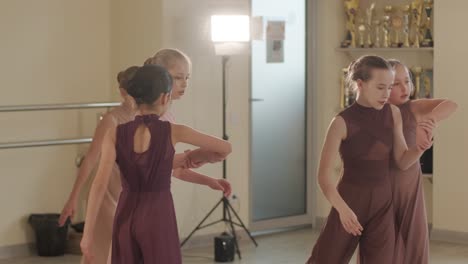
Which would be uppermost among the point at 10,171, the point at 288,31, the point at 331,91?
the point at 288,31

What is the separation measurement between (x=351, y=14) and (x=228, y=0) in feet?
3.95

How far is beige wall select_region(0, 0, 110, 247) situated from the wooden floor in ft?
1.48

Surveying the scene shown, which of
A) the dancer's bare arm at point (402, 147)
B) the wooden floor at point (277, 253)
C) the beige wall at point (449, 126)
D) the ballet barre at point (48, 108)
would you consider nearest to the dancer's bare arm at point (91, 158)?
the dancer's bare arm at point (402, 147)

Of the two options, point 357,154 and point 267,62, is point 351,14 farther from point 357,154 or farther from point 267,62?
point 357,154

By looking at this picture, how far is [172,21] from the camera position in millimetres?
7125

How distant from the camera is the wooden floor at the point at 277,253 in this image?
269 inches

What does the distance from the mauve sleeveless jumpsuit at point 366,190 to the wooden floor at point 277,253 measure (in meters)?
Answer: 2.59

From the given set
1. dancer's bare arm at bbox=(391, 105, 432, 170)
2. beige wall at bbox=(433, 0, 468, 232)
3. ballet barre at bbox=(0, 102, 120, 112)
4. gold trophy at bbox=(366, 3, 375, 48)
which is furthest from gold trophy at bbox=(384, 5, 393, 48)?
dancer's bare arm at bbox=(391, 105, 432, 170)

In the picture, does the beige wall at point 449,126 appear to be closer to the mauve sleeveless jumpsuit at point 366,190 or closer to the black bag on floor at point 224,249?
the black bag on floor at point 224,249

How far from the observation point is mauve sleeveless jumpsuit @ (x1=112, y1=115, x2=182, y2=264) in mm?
3453

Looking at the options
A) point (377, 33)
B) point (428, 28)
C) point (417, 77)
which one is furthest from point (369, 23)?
point (417, 77)

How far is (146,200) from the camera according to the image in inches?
137

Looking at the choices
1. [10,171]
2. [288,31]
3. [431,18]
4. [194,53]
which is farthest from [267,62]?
[10,171]

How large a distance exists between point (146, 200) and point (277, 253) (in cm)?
378
